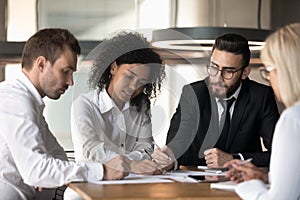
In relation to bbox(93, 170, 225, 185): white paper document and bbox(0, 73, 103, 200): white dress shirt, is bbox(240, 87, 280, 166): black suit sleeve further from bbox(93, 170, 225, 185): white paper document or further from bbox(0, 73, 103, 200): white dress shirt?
bbox(0, 73, 103, 200): white dress shirt

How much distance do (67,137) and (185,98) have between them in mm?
1359

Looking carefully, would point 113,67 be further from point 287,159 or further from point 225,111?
Result: point 287,159

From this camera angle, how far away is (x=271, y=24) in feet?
15.5

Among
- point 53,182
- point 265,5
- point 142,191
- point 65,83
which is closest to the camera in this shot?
point 142,191

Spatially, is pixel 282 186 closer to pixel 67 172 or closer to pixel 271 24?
pixel 67 172

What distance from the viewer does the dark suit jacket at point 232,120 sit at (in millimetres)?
3229

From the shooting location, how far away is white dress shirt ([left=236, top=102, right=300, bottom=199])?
1913mm

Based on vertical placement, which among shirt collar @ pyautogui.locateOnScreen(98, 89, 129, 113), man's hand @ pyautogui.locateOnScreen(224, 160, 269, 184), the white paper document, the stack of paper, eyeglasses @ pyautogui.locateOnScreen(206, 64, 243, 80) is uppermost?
eyeglasses @ pyautogui.locateOnScreen(206, 64, 243, 80)

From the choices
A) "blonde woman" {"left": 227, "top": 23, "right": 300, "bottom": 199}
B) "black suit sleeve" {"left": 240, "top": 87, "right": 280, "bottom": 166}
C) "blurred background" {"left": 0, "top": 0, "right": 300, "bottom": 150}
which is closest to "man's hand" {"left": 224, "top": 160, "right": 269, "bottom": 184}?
"blonde woman" {"left": 227, "top": 23, "right": 300, "bottom": 199}

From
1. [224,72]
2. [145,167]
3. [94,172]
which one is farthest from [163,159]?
[224,72]

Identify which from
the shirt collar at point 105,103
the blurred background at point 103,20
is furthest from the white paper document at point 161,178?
the blurred background at point 103,20

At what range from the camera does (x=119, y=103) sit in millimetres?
3016

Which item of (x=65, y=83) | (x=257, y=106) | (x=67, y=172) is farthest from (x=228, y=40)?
(x=67, y=172)

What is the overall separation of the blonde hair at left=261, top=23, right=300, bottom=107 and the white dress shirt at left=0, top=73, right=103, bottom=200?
776mm
